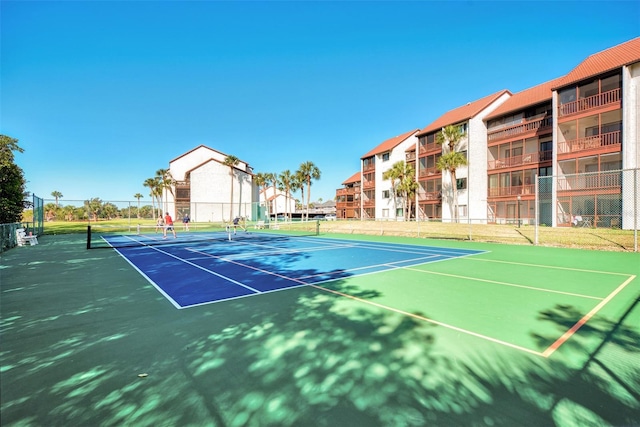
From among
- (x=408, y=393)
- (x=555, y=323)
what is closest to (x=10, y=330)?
(x=408, y=393)

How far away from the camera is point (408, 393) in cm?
295

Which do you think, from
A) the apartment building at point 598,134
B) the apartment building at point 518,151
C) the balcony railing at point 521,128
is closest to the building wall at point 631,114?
the apartment building at point 598,134

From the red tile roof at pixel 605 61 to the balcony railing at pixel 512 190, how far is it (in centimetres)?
937

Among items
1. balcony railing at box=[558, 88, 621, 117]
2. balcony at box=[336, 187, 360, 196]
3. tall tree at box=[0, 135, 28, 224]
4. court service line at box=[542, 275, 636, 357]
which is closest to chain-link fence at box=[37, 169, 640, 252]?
tall tree at box=[0, 135, 28, 224]

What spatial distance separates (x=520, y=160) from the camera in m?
31.4

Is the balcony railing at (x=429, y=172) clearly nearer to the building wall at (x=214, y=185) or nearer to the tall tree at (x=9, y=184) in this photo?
the building wall at (x=214, y=185)

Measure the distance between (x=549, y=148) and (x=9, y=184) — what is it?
150ft

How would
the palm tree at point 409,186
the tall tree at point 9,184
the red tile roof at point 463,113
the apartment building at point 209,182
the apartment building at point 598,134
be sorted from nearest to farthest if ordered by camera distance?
the tall tree at point 9,184 → the apartment building at point 598,134 → the red tile roof at point 463,113 → the palm tree at point 409,186 → the apartment building at point 209,182

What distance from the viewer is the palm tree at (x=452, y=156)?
33.9 metres

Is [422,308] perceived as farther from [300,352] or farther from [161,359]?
[161,359]

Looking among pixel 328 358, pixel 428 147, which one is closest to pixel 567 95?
pixel 428 147

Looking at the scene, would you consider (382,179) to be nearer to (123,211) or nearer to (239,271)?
(123,211)

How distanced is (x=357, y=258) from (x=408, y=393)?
9.27 m

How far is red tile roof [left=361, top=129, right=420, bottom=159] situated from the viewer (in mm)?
48119
